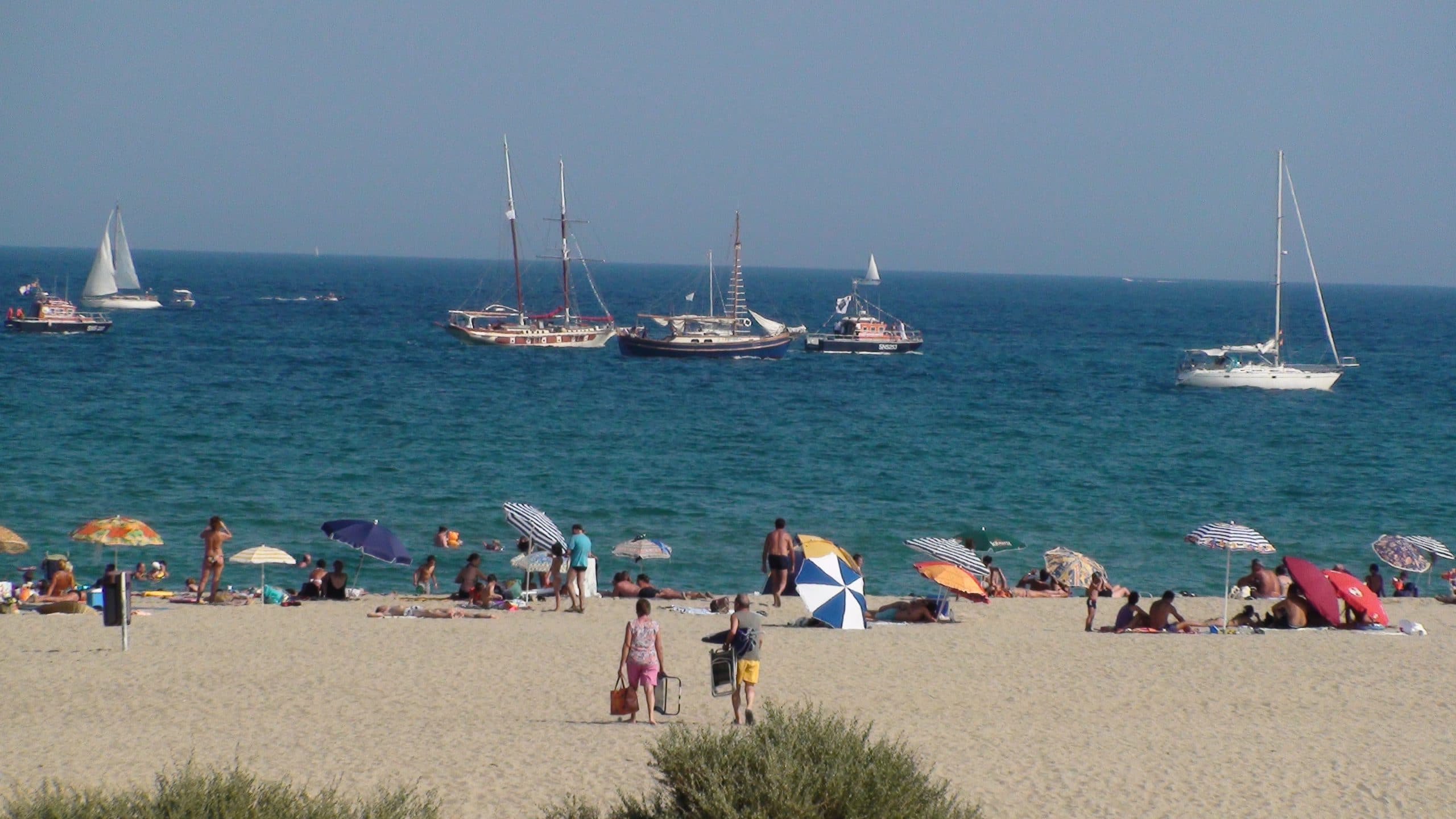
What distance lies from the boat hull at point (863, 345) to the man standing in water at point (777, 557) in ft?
183

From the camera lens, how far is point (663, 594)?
19.7 m

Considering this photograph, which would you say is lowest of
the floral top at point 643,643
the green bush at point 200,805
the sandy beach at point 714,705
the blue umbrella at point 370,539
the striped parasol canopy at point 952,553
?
the sandy beach at point 714,705

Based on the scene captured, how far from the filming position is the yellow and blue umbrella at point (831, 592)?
15922 millimetres

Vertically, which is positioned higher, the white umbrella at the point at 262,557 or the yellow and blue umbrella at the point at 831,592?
the yellow and blue umbrella at the point at 831,592

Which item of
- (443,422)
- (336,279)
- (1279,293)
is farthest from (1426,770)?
(336,279)

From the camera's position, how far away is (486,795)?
34.2 ft

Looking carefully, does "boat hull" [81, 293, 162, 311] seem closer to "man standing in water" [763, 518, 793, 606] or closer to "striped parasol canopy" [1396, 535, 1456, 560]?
"man standing in water" [763, 518, 793, 606]

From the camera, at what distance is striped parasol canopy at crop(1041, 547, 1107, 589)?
20484 mm

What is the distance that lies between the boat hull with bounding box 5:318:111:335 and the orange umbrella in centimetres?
6371

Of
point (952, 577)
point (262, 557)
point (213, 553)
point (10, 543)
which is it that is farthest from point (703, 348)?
point (952, 577)

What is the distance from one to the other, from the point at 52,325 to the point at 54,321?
0.86 feet

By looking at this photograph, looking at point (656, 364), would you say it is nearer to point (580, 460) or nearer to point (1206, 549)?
point (580, 460)

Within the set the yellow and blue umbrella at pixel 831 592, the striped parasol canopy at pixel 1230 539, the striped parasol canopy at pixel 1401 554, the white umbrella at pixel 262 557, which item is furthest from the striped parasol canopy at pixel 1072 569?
the white umbrella at pixel 262 557

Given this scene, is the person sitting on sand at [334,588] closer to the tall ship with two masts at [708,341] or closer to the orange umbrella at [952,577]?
the orange umbrella at [952,577]
